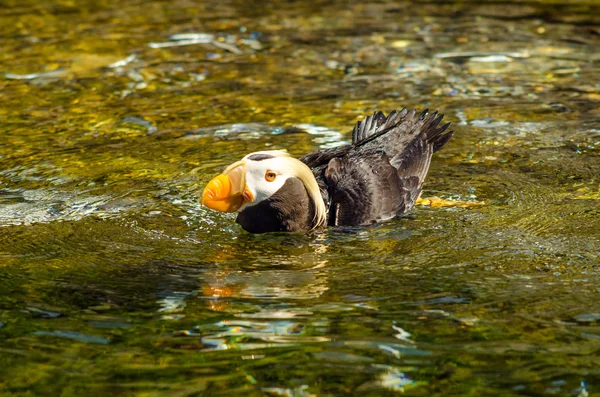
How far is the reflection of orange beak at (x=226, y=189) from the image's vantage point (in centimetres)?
599

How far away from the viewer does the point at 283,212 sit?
626 centimetres

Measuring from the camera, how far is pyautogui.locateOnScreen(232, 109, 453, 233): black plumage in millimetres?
6258

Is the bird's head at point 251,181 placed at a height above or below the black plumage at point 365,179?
above

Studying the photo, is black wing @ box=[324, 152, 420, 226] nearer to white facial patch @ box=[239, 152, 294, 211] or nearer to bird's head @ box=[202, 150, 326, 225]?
bird's head @ box=[202, 150, 326, 225]

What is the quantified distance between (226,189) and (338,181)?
1.08m

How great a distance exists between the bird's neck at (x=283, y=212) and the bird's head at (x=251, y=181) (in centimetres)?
4

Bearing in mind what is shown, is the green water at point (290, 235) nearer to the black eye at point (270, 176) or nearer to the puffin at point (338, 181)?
the puffin at point (338, 181)

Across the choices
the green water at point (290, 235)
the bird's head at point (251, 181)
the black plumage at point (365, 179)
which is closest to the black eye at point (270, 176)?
the bird's head at point (251, 181)

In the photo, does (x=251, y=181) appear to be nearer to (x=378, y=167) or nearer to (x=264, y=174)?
(x=264, y=174)

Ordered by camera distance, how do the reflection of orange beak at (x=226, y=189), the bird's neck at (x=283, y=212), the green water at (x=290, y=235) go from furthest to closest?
the bird's neck at (x=283, y=212) → the reflection of orange beak at (x=226, y=189) → the green water at (x=290, y=235)

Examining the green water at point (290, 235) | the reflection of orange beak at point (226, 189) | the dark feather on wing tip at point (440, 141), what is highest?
the reflection of orange beak at point (226, 189)

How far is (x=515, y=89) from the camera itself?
394 inches

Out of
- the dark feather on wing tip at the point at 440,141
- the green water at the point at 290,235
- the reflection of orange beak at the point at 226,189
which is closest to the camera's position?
the green water at the point at 290,235

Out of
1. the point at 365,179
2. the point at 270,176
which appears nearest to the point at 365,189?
the point at 365,179
